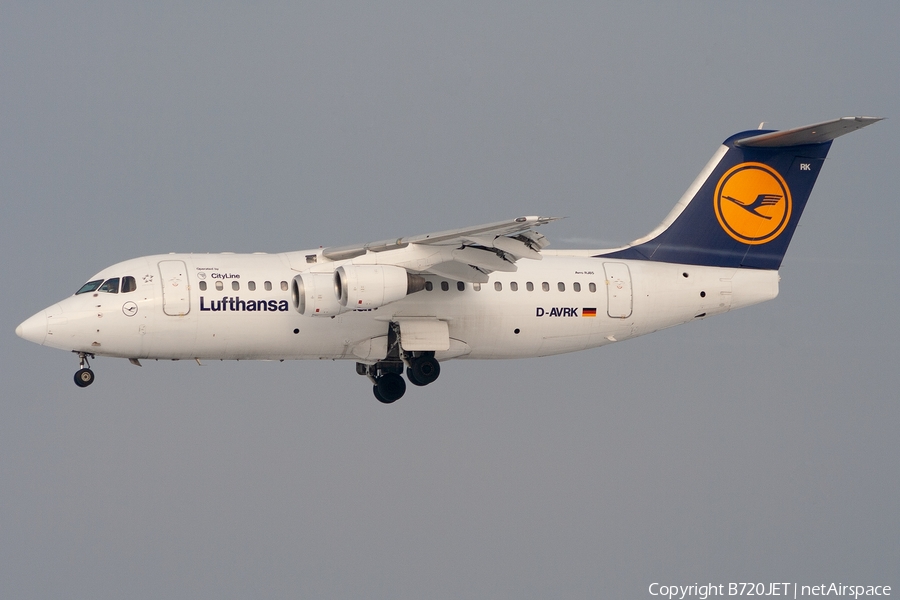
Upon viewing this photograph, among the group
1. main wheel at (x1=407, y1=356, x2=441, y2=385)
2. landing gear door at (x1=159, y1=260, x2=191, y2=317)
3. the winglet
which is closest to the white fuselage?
landing gear door at (x1=159, y1=260, x2=191, y2=317)

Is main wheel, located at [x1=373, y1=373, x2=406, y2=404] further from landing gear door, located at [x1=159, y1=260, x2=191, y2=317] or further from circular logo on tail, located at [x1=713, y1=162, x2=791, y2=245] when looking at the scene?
circular logo on tail, located at [x1=713, y1=162, x2=791, y2=245]

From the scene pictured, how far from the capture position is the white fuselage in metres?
21.3

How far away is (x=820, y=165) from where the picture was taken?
2478cm

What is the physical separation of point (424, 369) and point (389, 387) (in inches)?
44.4

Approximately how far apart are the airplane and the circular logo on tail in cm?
2

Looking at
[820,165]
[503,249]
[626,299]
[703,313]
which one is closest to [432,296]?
[503,249]

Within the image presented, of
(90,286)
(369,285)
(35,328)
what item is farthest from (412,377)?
(35,328)

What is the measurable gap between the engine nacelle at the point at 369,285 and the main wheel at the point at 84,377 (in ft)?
13.1

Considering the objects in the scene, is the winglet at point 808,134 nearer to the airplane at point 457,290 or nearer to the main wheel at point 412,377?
the airplane at point 457,290

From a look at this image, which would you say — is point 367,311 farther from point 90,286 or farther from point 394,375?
point 90,286

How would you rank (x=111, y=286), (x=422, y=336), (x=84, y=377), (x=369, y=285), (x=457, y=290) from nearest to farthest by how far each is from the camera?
1. (x=369, y=285)
2. (x=111, y=286)
3. (x=84, y=377)
4. (x=422, y=336)
5. (x=457, y=290)

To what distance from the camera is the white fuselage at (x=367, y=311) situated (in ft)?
70.0

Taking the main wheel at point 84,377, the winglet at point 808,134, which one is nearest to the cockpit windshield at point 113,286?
the main wheel at point 84,377

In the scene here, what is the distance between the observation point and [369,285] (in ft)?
68.7
